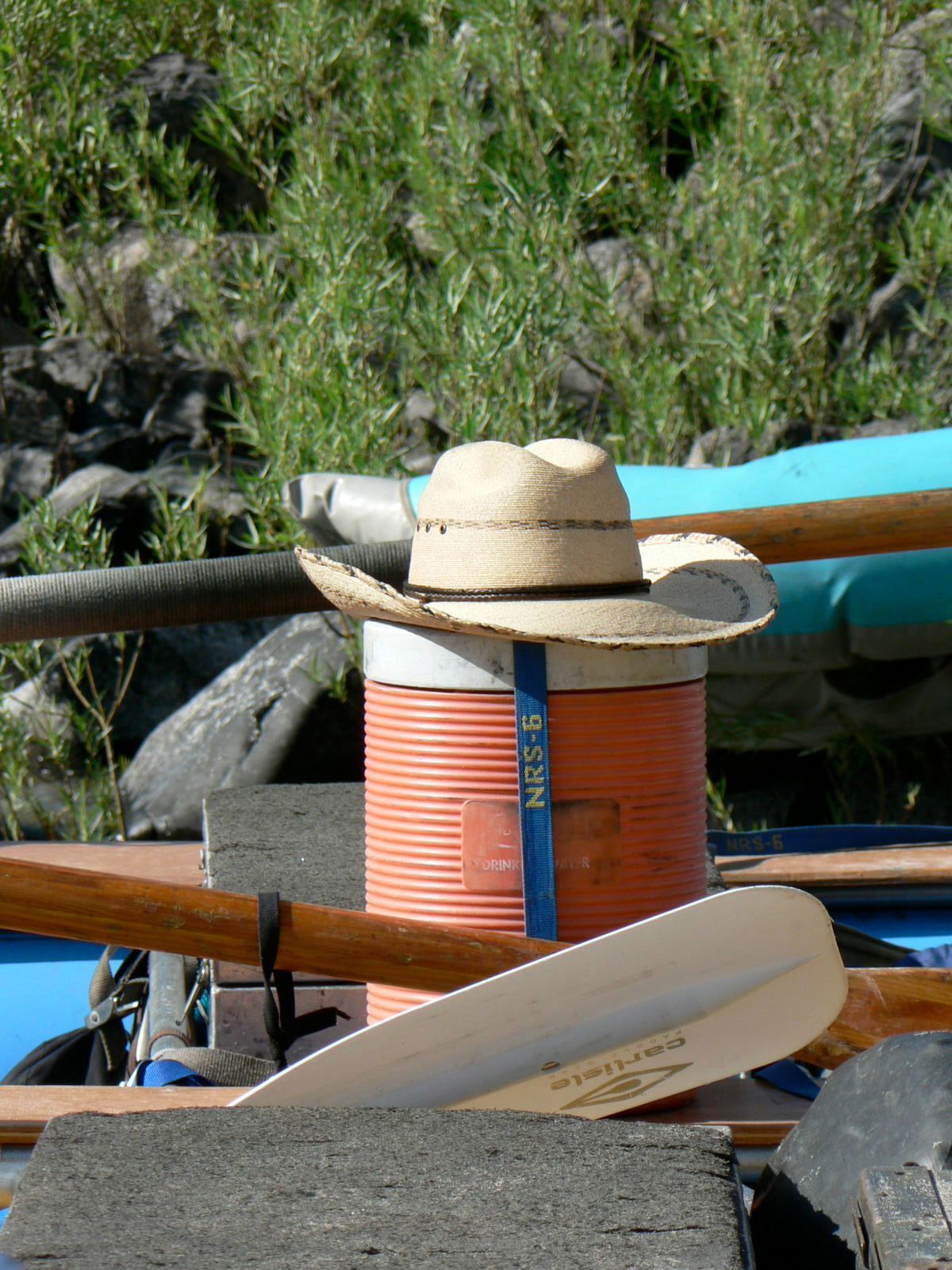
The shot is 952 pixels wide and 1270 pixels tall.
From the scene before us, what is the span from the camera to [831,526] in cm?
230

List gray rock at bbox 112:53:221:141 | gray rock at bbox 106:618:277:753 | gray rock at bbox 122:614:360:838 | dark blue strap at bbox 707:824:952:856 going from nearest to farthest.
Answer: dark blue strap at bbox 707:824:952:856
gray rock at bbox 122:614:360:838
gray rock at bbox 106:618:277:753
gray rock at bbox 112:53:221:141

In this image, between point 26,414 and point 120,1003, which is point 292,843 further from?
point 26,414

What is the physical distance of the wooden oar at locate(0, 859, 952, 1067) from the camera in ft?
4.72

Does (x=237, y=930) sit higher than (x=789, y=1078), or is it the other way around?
(x=237, y=930)

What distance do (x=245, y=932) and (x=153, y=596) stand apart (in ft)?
2.77

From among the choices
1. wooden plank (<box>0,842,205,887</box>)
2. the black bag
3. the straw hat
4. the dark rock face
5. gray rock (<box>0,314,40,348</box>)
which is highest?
the straw hat

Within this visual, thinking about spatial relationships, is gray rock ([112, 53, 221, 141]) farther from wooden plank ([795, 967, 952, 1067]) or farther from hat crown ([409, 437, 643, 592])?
wooden plank ([795, 967, 952, 1067])

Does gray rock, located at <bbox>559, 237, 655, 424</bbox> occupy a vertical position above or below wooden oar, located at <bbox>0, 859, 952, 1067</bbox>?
below

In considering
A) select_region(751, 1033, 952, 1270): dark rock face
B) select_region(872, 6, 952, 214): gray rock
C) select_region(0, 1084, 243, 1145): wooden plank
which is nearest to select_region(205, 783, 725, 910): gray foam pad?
select_region(0, 1084, 243, 1145): wooden plank

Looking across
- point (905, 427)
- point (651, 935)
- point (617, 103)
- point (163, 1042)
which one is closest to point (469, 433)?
point (905, 427)

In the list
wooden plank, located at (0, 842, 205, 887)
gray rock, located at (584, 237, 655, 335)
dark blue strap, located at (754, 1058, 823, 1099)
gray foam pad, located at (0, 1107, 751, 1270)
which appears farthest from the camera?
gray rock, located at (584, 237, 655, 335)

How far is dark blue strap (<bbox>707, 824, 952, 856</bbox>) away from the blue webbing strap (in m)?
1.29

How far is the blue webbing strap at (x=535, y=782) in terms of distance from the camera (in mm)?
1531

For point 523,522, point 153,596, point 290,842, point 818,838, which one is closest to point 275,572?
point 153,596
